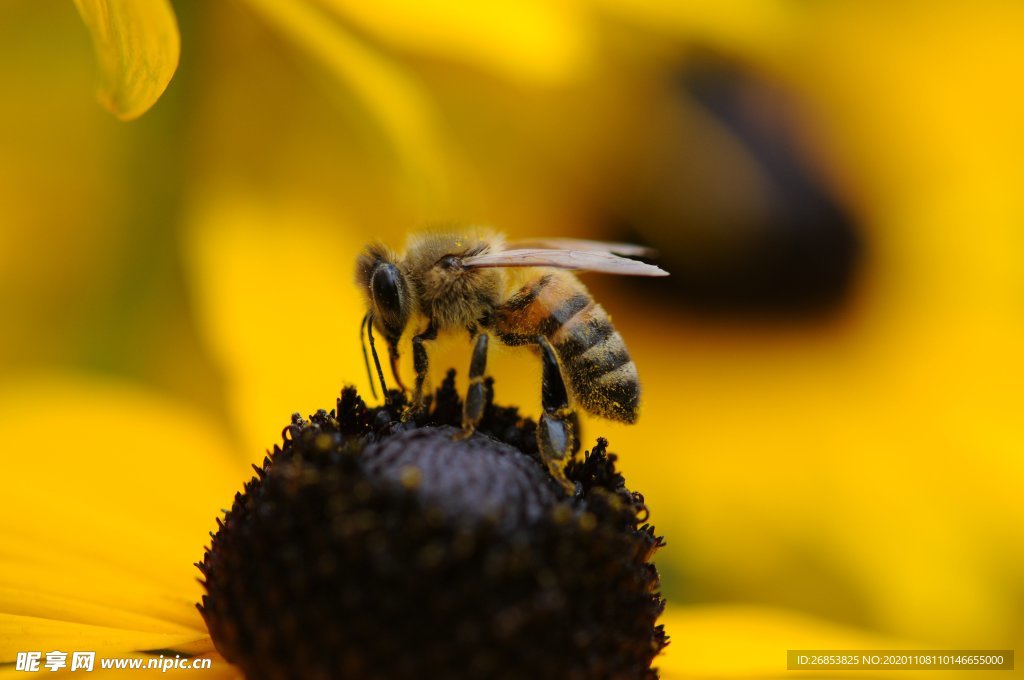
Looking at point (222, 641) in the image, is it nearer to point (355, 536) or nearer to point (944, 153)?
point (355, 536)

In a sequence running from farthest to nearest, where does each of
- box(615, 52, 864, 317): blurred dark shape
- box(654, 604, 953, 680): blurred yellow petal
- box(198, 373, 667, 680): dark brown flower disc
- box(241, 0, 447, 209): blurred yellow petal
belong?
box(615, 52, 864, 317): blurred dark shape, box(241, 0, 447, 209): blurred yellow petal, box(654, 604, 953, 680): blurred yellow petal, box(198, 373, 667, 680): dark brown flower disc

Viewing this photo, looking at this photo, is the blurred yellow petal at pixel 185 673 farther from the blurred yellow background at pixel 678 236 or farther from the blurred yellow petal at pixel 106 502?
the blurred yellow background at pixel 678 236

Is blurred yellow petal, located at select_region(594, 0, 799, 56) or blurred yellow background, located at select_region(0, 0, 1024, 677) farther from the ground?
blurred yellow petal, located at select_region(594, 0, 799, 56)

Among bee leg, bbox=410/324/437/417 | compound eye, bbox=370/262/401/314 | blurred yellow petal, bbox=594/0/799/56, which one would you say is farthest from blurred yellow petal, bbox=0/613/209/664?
blurred yellow petal, bbox=594/0/799/56

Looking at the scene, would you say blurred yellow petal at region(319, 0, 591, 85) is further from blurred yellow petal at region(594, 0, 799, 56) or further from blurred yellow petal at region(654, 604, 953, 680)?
blurred yellow petal at region(654, 604, 953, 680)

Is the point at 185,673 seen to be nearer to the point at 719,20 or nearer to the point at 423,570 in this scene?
the point at 423,570

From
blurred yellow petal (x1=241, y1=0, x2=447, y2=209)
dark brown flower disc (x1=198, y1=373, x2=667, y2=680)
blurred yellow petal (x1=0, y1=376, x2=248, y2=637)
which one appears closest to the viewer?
dark brown flower disc (x1=198, y1=373, x2=667, y2=680)

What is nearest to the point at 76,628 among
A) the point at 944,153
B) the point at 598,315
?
the point at 598,315

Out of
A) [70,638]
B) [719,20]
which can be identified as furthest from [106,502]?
[719,20]

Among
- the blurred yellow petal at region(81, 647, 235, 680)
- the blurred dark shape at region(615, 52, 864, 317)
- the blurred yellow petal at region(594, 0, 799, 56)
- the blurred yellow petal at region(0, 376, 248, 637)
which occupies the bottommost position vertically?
the blurred yellow petal at region(81, 647, 235, 680)
